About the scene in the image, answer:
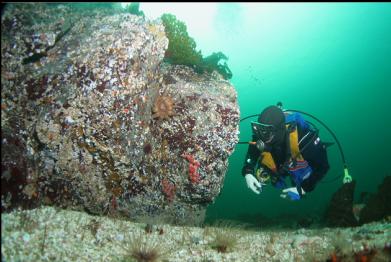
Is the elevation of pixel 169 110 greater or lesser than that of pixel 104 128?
greater

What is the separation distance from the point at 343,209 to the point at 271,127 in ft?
19.3

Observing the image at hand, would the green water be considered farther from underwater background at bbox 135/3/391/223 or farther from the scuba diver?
the scuba diver

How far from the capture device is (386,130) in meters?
95.4

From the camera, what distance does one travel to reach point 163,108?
5281 mm

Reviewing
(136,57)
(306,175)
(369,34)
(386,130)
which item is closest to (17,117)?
(136,57)

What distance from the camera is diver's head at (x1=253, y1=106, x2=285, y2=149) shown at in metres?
5.63

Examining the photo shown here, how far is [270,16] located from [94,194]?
103955 mm

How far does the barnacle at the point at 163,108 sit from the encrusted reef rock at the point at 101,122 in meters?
0.02

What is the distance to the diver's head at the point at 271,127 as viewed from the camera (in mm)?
5629

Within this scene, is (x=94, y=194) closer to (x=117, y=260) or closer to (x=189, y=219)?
(x=117, y=260)

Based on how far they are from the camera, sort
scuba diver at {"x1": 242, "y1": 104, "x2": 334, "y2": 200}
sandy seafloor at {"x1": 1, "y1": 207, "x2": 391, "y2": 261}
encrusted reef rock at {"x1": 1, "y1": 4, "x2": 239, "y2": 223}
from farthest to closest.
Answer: scuba diver at {"x1": 242, "y1": 104, "x2": 334, "y2": 200}
encrusted reef rock at {"x1": 1, "y1": 4, "x2": 239, "y2": 223}
sandy seafloor at {"x1": 1, "y1": 207, "x2": 391, "y2": 261}

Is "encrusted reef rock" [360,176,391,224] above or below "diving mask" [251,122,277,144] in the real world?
below

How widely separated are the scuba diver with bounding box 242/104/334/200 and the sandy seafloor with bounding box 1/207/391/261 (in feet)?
3.79

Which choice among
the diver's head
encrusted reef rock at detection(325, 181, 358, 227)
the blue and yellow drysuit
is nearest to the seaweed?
the diver's head
